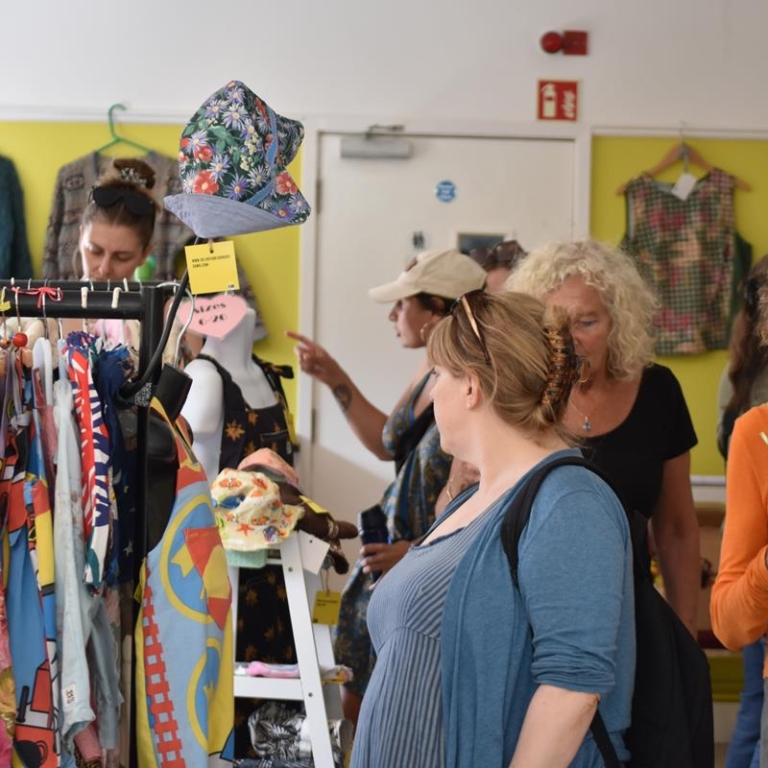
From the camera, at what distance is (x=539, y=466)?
1595 mm

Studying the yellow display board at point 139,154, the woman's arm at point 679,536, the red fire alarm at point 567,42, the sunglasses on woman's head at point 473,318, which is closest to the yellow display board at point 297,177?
the yellow display board at point 139,154

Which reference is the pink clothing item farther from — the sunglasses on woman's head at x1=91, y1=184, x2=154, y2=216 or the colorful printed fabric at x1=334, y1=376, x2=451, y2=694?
the sunglasses on woman's head at x1=91, y1=184, x2=154, y2=216

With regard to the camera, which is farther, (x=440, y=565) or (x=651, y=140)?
(x=651, y=140)

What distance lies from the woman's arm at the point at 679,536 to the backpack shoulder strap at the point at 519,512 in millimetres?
1048

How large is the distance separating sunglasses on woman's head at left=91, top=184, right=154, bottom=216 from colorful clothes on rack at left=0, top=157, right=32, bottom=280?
1939 millimetres

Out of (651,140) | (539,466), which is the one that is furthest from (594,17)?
(539,466)

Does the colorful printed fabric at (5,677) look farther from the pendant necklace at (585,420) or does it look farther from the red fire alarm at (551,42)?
the red fire alarm at (551,42)

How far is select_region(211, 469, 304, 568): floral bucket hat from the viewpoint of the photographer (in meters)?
2.59

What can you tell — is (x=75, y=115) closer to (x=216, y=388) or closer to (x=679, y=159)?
(x=216, y=388)

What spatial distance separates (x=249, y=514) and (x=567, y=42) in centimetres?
307

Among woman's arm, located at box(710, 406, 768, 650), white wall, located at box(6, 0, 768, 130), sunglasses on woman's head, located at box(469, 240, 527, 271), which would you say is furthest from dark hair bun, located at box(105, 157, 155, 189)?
woman's arm, located at box(710, 406, 768, 650)

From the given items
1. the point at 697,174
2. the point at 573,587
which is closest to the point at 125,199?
the point at 573,587

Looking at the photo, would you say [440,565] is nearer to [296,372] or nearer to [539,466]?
[539,466]

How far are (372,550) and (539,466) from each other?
124 cm
